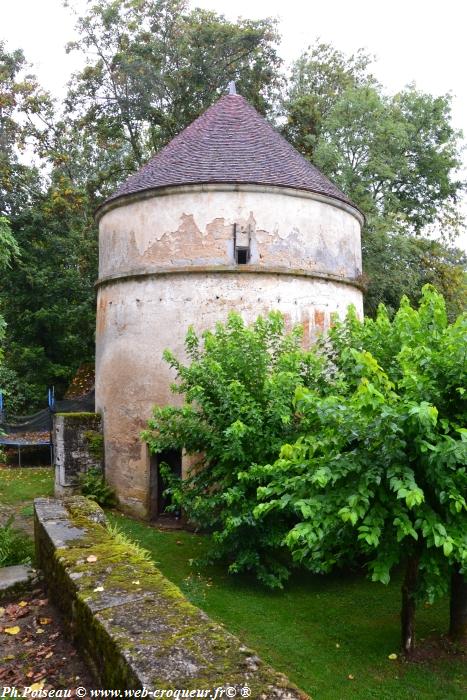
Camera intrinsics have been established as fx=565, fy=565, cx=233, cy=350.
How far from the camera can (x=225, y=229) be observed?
11.6 m

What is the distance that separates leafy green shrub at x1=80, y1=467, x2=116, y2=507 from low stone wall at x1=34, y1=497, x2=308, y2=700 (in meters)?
6.53

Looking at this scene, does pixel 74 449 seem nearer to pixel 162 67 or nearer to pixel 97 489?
pixel 97 489

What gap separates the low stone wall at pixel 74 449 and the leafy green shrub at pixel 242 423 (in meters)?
4.03

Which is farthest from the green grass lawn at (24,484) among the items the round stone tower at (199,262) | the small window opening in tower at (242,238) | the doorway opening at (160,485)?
the small window opening in tower at (242,238)

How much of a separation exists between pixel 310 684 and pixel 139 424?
268 inches

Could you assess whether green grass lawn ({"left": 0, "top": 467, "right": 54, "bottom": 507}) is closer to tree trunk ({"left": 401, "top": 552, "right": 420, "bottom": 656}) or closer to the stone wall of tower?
the stone wall of tower

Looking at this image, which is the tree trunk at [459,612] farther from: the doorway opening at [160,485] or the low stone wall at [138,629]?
the doorway opening at [160,485]

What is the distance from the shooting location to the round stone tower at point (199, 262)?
11.6 m

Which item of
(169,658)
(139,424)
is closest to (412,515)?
(169,658)

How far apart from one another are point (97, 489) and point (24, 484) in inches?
180

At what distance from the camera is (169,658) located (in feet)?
11.1

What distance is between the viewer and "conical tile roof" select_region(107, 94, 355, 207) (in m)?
11.8

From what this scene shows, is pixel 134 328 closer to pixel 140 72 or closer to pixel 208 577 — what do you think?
pixel 208 577

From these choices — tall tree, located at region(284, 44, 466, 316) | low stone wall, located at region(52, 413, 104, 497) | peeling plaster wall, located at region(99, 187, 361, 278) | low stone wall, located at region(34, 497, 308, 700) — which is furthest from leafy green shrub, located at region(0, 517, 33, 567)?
tall tree, located at region(284, 44, 466, 316)
